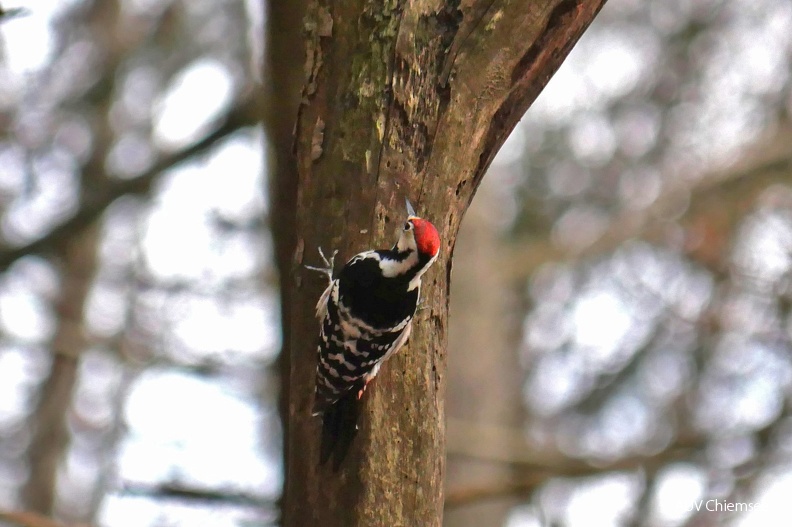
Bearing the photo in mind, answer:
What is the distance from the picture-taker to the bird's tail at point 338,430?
222cm

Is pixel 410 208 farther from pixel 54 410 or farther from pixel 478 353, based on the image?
pixel 54 410

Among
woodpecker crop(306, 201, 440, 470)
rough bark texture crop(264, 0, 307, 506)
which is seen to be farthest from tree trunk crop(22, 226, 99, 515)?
rough bark texture crop(264, 0, 307, 506)

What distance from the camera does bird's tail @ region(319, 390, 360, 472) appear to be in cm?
222

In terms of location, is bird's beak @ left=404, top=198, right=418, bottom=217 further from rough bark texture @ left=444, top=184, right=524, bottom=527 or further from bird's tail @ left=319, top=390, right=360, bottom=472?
rough bark texture @ left=444, top=184, right=524, bottom=527

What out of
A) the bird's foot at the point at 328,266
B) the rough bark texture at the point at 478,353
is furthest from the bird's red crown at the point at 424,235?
the rough bark texture at the point at 478,353

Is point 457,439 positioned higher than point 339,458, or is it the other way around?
point 457,439

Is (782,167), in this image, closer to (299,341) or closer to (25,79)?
(299,341)

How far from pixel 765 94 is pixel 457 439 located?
544 cm

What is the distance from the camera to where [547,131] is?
10.1 metres

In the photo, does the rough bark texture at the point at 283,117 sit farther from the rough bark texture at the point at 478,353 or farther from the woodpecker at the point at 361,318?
the rough bark texture at the point at 478,353

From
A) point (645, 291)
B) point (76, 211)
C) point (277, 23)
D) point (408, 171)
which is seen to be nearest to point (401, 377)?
point (408, 171)

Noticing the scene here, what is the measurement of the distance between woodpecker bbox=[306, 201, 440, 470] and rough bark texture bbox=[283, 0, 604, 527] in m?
0.04

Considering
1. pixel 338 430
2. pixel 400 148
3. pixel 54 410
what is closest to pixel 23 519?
pixel 338 430

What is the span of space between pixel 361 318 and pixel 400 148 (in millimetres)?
642
